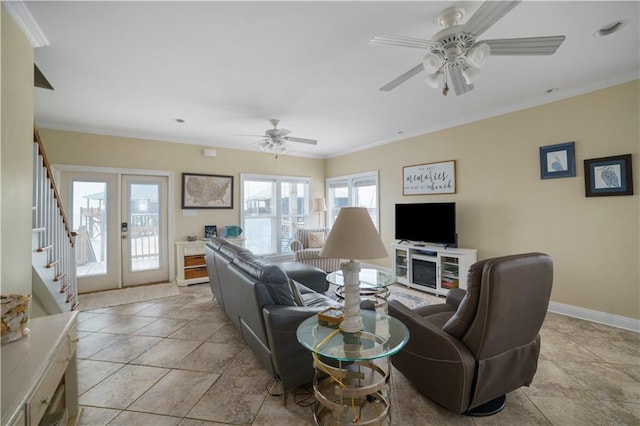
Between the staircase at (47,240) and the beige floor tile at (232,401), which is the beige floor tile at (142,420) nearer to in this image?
the beige floor tile at (232,401)

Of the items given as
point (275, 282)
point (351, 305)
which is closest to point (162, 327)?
point (275, 282)

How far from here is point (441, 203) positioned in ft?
13.7

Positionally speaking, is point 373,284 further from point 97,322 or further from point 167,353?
point 97,322

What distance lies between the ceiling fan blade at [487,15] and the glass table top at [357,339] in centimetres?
191

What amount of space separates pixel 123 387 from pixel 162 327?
107 centimetres

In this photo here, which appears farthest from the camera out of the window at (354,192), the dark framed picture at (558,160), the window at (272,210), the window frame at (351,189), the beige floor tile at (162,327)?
the window at (272,210)

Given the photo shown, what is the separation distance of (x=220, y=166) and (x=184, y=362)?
3978 millimetres

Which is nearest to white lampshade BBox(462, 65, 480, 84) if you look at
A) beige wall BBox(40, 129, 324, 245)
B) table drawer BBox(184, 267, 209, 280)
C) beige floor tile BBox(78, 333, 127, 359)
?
beige floor tile BBox(78, 333, 127, 359)

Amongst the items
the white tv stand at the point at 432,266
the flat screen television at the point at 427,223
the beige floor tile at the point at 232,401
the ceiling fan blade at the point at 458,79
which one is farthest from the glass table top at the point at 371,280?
the ceiling fan blade at the point at 458,79

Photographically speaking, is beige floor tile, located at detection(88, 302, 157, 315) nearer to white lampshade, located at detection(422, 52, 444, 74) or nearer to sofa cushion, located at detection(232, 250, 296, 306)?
sofa cushion, located at detection(232, 250, 296, 306)

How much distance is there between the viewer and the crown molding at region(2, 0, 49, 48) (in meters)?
1.76

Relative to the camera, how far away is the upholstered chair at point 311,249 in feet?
16.7

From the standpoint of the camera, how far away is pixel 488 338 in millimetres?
1548

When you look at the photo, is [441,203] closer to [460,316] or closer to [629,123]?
[629,123]
